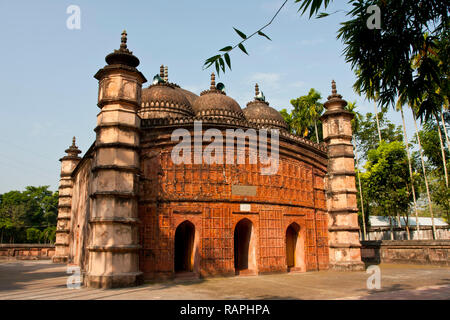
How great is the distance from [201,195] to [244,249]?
3.27 m

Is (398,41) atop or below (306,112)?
below

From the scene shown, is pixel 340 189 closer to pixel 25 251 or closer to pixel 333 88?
pixel 333 88

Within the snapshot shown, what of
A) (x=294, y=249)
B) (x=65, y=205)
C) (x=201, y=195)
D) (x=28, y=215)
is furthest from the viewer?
(x=28, y=215)

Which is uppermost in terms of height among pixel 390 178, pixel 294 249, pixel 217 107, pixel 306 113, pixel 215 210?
pixel 306 113

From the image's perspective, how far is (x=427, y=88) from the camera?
15.9 ft

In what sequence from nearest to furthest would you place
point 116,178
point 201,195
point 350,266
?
1. point 116,178
2. point 201,195
3. point 350,266

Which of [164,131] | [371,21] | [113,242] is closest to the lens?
[371,21]

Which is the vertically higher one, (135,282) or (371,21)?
(371,21)

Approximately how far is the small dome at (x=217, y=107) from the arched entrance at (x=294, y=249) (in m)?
6.12

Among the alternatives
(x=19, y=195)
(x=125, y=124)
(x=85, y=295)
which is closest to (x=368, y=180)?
(x=125, y=124)

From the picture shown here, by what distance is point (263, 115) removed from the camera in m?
19.5

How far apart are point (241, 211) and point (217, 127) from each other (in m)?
3.51

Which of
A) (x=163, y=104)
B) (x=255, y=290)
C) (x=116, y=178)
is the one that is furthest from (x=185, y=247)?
(x=163, y=104)
